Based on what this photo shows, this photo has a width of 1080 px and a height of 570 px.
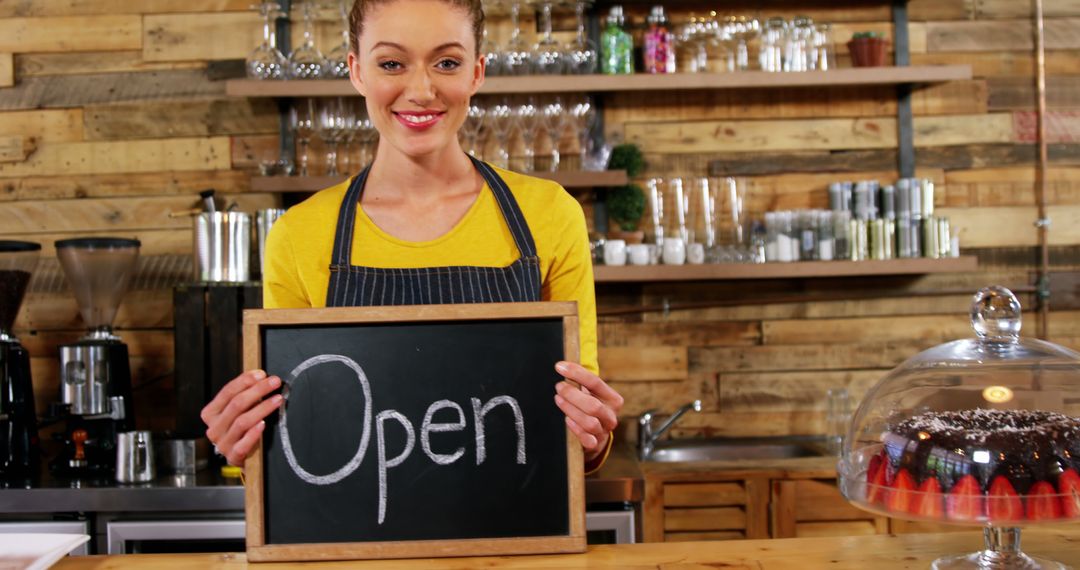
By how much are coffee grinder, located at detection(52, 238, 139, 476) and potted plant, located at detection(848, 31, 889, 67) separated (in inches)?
90.8

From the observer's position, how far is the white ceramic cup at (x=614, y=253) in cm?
A: 341

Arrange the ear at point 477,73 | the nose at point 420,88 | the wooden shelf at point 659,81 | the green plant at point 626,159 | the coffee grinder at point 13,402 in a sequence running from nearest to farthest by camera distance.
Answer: the nose at point 420,88 < the ear at point 477,73 < the coffee grinder at point 13,402 < the wooden shelf at point 659,81 < the green plant at point 626,159

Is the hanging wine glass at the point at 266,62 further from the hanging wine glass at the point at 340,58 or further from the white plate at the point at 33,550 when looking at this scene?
the white plate at the point at 33,550

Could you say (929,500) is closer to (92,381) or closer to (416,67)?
(416,67)

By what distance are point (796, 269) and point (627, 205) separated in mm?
569

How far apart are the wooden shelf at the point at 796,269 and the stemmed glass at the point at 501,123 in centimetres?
Result: 48

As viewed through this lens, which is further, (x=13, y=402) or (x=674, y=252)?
(x=674, y=252)

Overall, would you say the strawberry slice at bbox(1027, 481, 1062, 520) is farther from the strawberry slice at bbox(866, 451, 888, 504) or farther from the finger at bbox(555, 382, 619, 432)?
the finger at bbox(555, 382, 619, 432)

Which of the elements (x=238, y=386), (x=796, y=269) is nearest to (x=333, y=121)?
(x=796, y=269)

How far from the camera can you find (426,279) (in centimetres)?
171

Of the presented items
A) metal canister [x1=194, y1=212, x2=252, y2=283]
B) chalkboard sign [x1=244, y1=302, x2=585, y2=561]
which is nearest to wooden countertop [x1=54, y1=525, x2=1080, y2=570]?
chalkboard sign [x1=244, y1=302, x2=585, y2=561]

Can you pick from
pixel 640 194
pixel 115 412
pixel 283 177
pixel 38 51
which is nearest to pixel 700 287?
pixel 640 194

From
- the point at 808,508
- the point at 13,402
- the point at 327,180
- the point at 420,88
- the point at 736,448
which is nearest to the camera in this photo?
the point at 420,88

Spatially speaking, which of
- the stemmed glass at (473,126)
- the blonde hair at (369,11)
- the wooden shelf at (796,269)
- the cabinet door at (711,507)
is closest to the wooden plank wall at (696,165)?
the wooden shelf at (796,269)
